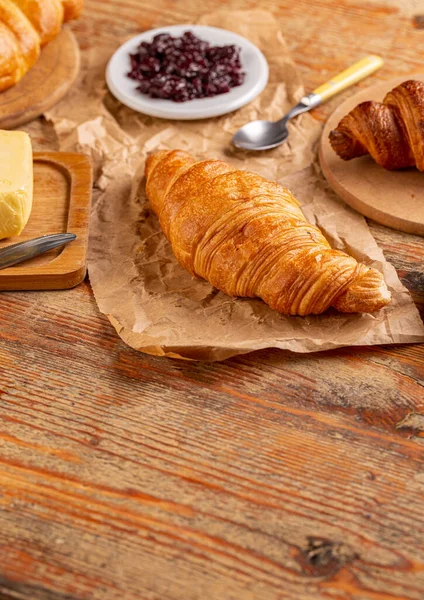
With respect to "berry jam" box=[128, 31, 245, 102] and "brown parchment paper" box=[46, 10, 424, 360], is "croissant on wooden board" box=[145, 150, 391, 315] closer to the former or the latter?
"brown parchment paper" box=[46, 10, 424, 360]

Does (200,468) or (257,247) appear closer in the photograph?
(200,468)

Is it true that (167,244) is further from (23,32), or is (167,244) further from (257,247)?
(23,32)

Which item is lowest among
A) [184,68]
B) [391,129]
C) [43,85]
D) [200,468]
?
[200,468]

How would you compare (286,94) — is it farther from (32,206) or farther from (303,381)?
(303,381)

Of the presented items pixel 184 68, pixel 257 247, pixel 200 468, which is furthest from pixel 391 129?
pixel 200 468

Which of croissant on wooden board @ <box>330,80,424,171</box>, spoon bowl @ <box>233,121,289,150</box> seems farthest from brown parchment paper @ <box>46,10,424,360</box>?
croissant on wooden board @ <box>330,80,424,171</box>

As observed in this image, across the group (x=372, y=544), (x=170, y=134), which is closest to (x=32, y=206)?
(x=170, y=134)

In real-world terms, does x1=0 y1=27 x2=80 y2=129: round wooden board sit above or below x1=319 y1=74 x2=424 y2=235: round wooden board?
below
